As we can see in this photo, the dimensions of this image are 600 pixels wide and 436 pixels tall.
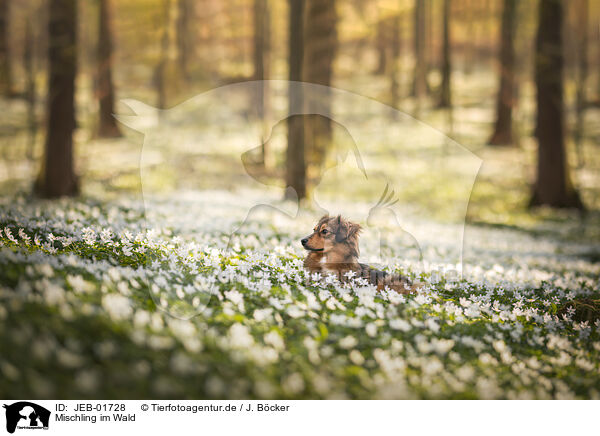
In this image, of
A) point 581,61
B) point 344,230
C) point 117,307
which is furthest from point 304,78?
point 581,61

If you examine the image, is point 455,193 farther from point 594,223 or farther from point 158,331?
point 158,331

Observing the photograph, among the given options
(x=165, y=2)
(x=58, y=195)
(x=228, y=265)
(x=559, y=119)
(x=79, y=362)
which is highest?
(x=165, y=2)

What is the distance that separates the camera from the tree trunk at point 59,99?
959 centimetres

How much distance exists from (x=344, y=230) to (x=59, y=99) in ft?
27.9

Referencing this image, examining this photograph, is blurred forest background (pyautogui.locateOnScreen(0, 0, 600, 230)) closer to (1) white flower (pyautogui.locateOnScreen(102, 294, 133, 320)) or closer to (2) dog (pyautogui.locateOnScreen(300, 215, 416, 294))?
(2) dog (pyautogui.locateOnScreen(300, 215, 416, 294))

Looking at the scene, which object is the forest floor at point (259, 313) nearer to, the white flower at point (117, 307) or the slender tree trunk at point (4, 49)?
the white flower at point (117, 307)

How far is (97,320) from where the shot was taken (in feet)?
10.7

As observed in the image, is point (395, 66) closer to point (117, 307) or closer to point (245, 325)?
point (245, 325)

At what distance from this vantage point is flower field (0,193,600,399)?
3033 millimetres

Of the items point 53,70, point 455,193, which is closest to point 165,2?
point 53,70

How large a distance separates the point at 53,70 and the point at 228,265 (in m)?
7.93

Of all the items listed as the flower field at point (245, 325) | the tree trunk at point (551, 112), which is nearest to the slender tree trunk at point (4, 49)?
the flower field at point (245, 325)

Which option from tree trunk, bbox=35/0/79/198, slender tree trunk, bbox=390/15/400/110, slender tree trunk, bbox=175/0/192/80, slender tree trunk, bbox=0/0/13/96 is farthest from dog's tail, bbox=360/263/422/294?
slender tree trunk, bbox=175/0/192/80
